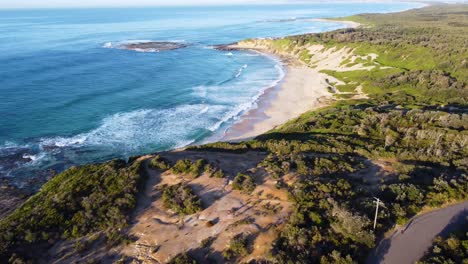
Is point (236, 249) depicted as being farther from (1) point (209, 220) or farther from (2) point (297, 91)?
(2) point (297, 91)

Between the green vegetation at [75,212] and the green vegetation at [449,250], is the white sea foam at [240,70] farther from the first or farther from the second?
the green vegetation at [449,250]

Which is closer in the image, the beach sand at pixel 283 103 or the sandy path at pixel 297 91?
the beach sand at pixel 283 103

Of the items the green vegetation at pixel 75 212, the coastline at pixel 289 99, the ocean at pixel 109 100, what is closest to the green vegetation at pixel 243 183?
the green vegetation at pixel 75 212

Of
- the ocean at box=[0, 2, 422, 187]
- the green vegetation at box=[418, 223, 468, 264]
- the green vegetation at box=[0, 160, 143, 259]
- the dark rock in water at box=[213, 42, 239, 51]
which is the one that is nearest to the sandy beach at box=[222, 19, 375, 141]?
the ocean at box=[0, 2, 422, 187]

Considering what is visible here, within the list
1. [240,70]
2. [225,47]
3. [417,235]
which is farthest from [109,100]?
[225,47]

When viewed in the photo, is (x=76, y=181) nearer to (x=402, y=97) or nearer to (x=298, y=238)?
(x=298, y=238)

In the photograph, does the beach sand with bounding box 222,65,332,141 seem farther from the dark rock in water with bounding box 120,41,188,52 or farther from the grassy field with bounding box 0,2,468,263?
the dark rock in water with bounding box 120,41,188,52

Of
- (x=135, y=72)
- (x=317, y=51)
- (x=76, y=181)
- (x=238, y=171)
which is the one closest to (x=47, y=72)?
(x=135, y=72)
